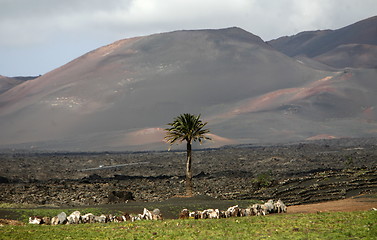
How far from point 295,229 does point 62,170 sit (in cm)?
12241

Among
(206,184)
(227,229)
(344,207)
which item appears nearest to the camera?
(227,229)

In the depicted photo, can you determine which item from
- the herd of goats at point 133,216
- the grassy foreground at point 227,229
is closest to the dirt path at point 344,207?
the herd of goats at point 133,216

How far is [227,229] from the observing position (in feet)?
119

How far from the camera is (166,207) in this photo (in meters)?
56.8

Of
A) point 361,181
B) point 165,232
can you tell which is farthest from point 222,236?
point 361,181

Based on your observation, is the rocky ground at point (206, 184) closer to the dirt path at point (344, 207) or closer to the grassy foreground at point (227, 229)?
the dirt path at point (344, 207)

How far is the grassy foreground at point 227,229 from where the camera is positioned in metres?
33.2

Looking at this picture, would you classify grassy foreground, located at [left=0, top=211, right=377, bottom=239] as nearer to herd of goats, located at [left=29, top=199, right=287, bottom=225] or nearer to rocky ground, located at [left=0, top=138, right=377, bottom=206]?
herd of goats, located at [left=29, top=199, right=287, bottom=225]

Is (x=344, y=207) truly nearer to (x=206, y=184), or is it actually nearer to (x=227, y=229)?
(x=227, y=229)

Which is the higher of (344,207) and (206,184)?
(344,207)

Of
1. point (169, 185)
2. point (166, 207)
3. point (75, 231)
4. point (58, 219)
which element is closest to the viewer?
point (75, 231)

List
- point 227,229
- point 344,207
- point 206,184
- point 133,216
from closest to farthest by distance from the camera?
point 227,229 → point 133,216 → point 344,207 → point 206,184

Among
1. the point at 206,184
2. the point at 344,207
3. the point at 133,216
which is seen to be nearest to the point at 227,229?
the point at 133,216

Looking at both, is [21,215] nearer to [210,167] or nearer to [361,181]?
[361,181]
